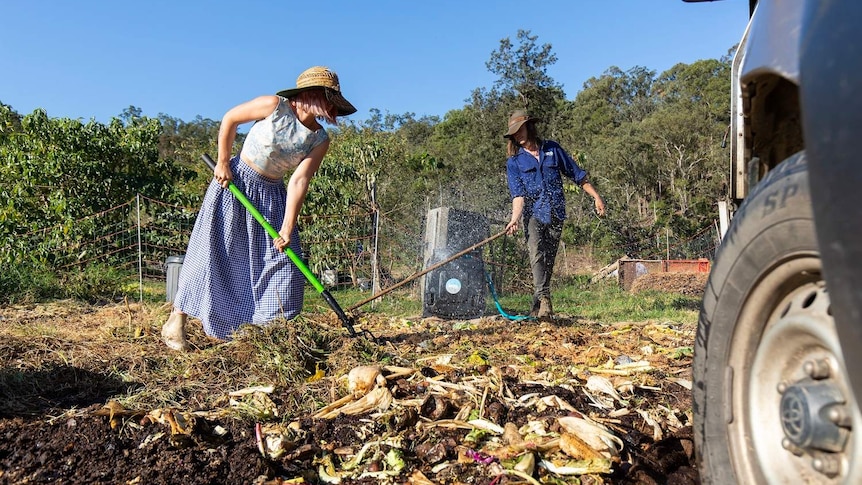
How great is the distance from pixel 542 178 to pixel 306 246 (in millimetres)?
4765

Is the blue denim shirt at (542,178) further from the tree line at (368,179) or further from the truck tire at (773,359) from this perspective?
the truck tire at (773,359)

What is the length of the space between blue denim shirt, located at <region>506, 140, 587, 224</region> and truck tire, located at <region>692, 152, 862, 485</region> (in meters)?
4.22

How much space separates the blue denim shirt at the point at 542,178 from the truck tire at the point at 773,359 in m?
4.22

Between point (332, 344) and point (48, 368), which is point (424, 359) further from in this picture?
point (48, 368)

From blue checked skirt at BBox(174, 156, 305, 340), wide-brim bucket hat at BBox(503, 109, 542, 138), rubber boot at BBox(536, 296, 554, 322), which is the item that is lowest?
rubber boot at BBox(536, 296, 554, 322)

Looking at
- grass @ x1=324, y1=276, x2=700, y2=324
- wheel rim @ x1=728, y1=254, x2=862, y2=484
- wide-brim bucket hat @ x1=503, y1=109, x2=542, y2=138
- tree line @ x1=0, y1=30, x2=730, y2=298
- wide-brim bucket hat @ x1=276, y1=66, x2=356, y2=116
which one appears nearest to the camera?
wheel rim @ x1=728, y1=254, x2=862, y2=484

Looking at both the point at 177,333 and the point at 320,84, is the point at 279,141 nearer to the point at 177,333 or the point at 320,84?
the point at 320,84

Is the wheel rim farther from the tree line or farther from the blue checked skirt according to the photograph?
the blue checked skirt

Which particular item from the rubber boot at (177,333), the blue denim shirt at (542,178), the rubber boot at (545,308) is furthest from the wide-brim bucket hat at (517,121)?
the rubber boot at (177,333)

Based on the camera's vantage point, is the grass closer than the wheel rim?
No

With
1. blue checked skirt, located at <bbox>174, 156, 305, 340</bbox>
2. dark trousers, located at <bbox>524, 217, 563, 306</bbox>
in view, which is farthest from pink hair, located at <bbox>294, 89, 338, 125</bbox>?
dark trousers, located at <bbox>524, 217, 563, 306</bbox>

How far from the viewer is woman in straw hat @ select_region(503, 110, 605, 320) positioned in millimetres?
5652

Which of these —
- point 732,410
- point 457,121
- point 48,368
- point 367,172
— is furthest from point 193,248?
point 457,121

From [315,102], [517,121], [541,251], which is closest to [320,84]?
[315,102]
